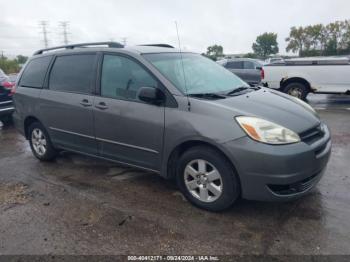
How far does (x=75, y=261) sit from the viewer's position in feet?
8.77

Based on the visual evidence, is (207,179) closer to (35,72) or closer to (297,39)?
(35,72)

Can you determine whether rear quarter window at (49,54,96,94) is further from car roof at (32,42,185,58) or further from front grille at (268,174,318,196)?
front grille at (268,174,318,196)

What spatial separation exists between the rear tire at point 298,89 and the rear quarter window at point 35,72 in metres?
8.10

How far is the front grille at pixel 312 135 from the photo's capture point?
3.16 metres

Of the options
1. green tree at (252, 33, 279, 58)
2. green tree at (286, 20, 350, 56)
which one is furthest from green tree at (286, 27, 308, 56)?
green tree at (252, 33, 279, 58)

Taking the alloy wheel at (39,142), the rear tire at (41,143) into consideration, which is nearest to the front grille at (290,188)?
the rear tire at (41,143)

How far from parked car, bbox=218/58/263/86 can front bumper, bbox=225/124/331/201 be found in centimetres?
1135

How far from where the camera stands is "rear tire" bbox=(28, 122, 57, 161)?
16.5 feet

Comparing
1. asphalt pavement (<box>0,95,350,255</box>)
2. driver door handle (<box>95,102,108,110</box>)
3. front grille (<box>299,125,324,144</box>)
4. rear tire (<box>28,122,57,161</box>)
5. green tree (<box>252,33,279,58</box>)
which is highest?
green tree (<box>252,33,279,58</box>)

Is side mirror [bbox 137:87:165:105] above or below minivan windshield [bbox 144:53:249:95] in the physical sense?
below

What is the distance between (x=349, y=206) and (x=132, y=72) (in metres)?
2.82

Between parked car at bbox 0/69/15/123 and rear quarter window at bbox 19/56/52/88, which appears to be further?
parked car at bbox 0/69/15/123

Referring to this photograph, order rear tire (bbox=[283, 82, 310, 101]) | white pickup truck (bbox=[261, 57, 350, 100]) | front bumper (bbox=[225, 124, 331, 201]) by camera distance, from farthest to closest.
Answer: rear tire (bbox=[283, 82, 310, 101]), white pickup truck (bbox=[261, 57, 350, 100]), front bumper (bbox=[225, 124, 331, 201])

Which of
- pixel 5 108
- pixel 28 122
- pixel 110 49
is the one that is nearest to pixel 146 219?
pixel 110 49
